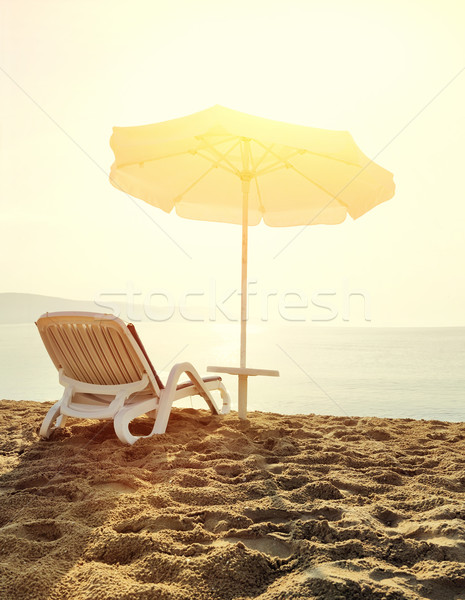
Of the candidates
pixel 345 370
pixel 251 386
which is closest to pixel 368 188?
pixel 251 386

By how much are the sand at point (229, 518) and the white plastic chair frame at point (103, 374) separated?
0.22 metres

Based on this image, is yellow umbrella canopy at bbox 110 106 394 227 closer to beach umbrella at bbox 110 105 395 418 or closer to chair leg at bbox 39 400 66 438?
beach umbrella at bbox 110 105 395 418

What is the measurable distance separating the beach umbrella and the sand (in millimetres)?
1204

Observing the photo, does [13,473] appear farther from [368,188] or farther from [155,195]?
[368,188]

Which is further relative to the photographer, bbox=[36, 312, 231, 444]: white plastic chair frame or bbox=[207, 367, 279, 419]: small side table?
bbox=[207, 367, 279, 419]: small side table

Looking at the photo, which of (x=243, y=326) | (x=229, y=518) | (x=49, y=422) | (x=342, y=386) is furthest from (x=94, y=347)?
(x=342, y=386)

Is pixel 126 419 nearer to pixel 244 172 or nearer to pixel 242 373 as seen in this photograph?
pixel 242 373

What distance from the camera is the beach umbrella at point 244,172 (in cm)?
395

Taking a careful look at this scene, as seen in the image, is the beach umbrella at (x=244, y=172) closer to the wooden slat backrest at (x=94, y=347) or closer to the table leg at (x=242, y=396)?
the table leg at (x=242, y=396)

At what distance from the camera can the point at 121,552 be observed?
2031 millimetres

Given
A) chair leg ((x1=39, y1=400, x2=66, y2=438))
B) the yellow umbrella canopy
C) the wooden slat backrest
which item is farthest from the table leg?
the yellow umbrella canopy

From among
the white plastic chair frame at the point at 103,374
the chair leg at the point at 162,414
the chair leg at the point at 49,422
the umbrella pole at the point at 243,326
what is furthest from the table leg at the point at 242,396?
the chair leg at the point at 49,422

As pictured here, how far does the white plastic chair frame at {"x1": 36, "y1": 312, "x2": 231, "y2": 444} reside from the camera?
12.8ft

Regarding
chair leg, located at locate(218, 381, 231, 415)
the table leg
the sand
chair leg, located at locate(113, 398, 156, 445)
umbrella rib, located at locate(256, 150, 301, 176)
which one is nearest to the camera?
the sand
